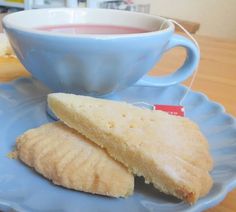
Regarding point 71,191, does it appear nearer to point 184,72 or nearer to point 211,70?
point 184,72

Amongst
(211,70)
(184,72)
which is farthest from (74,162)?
(211,70)

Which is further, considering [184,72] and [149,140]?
[184,72]

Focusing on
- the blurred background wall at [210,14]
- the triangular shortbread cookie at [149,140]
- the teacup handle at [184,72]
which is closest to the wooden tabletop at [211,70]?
the teacup handle at [184,72]

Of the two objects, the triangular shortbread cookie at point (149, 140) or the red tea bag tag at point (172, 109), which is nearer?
the triangular shortbread cookie at point (149, 140)

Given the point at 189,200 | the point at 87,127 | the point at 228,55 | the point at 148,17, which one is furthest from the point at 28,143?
the point at 228,55

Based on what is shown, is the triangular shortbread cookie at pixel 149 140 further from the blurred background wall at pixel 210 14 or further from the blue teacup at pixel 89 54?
the blurred background wall at pixel 210 14

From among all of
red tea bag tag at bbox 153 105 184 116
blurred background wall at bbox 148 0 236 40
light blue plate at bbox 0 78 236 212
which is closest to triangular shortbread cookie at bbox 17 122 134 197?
light blue plate at bbox 0 78 236 212
